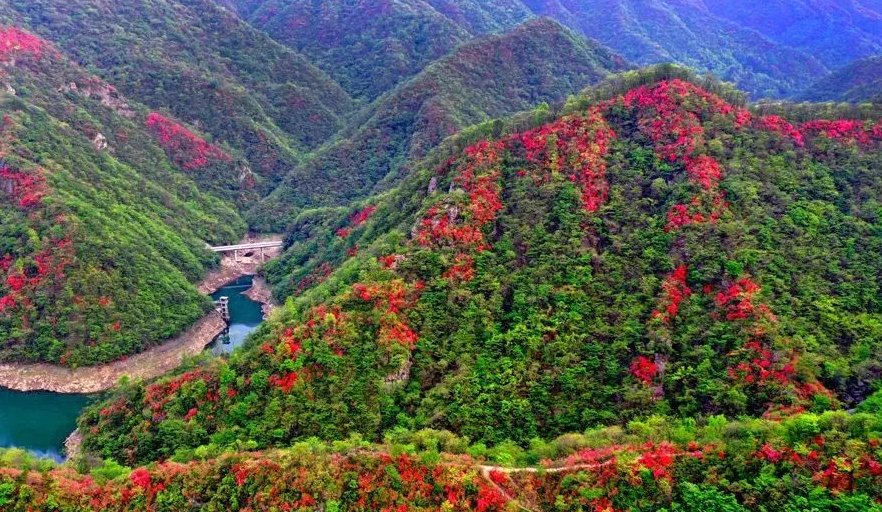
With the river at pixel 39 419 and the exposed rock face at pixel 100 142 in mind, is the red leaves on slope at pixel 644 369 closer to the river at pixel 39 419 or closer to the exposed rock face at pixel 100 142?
the river at pixel 39 419

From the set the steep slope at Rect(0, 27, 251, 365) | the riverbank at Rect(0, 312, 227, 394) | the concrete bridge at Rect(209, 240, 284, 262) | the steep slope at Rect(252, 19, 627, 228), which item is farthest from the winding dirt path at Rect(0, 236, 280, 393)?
the steep slope at Rect(252, 19, 627, 228)

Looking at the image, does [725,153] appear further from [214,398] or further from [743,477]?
[214,398]

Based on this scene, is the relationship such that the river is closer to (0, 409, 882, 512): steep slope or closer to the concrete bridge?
(0, 409, 882, 512): steep slope

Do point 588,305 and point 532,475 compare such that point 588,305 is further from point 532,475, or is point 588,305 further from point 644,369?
point 532,475

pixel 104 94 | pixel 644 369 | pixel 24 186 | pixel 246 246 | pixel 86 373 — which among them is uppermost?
pixel 104 94

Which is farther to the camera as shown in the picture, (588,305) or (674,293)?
(588,305)

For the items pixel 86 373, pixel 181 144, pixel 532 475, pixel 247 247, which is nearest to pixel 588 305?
pixel 532 475
